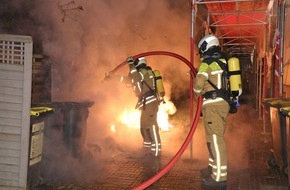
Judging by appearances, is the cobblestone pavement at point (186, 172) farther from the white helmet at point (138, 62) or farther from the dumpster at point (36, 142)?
the white helmet at point (138, 62)

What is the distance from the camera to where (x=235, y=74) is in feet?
15.4

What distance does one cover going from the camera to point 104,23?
926 centimetres

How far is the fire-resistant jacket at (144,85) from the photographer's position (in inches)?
261

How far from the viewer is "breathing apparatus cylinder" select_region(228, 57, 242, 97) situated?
184 inches

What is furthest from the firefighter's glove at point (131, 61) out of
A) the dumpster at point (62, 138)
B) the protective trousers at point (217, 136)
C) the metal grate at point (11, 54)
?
the metal grate at point (11, 54)

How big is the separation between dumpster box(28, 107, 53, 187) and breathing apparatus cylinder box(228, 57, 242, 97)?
2.52 metres

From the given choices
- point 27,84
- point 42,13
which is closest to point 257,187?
point 27,84

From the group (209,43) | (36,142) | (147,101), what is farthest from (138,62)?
(36,142)

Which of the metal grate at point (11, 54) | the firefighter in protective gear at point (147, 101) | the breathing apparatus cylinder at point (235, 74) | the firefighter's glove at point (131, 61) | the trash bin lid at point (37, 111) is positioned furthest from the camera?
the firefighter in protective gear at point (147, 101)

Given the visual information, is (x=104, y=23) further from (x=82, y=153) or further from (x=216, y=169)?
(x=216, y=169)

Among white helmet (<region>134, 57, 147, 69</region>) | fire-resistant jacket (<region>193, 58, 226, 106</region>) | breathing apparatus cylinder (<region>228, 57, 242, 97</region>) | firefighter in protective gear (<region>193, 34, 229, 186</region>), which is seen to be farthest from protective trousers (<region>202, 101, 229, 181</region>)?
white helmet (<region>134, 57, 147, 69</region>)

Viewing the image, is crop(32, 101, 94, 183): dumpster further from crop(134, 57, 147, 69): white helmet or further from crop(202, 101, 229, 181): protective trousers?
crop(202, 101, 229, 181): protective trousers

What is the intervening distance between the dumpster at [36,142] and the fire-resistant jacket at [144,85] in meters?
2.34

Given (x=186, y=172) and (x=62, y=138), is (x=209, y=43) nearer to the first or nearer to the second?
(x=186, y=172)
